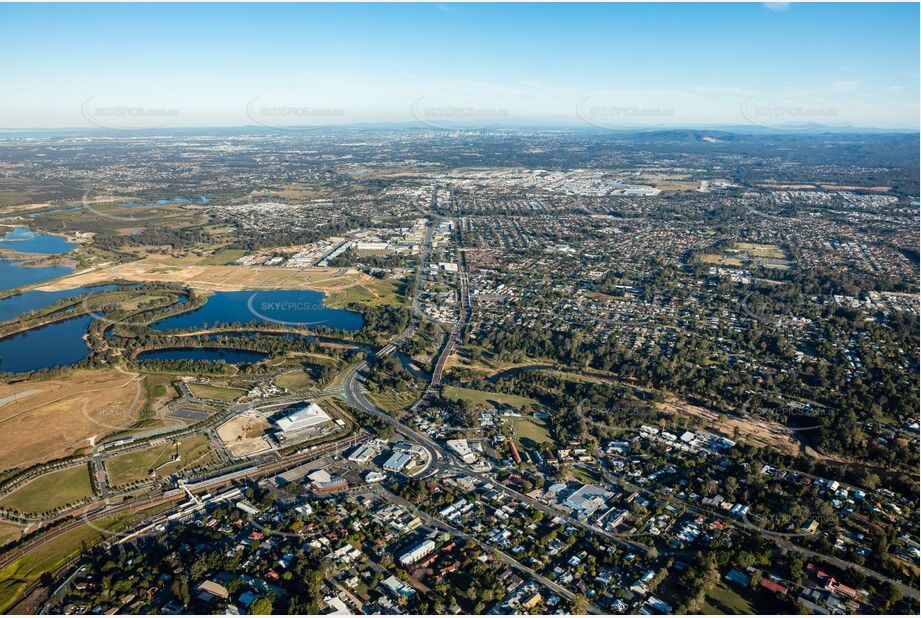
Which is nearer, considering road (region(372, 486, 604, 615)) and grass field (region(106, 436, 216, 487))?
road (region(372, 486, 604, 615))

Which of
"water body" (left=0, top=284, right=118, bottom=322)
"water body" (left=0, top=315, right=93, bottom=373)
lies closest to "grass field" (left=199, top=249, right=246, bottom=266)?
"water body" (left=0, top=284, right=118, bottom=322)

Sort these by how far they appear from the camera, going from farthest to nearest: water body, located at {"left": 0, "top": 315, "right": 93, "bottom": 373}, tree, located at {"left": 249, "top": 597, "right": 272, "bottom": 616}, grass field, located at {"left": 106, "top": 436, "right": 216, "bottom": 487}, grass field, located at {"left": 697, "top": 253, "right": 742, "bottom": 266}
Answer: grass field, located at {"left": 697, "top": 253, "right": 742, "bottom": 266} → water body, located at {"left": 0, "top": 315, "right": 93, "bottom": 373} → grass field, located at {"left": 106, "top": 436, "right": 216, "bottom": 487} → tree, located at {"left": 249, "top": 597, "right": 272, "bottom": 616}

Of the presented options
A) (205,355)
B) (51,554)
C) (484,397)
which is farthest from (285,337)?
(51,554)

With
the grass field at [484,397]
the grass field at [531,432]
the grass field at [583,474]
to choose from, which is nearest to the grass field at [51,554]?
the grass field at [484,397]

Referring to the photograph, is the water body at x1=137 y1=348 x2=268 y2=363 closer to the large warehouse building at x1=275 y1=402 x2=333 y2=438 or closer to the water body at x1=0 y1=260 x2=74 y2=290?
the large warehouse building at x1=275 y1=402 x2=333 y2=438

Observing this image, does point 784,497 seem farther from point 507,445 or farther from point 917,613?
point 507,445

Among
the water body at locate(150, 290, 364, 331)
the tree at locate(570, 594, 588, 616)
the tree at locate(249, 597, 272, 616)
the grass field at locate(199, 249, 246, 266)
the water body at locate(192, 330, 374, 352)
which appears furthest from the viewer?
the grass field at locate(199, 249, 246, 266)

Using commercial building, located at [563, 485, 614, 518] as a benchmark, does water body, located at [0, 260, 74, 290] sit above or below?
below
